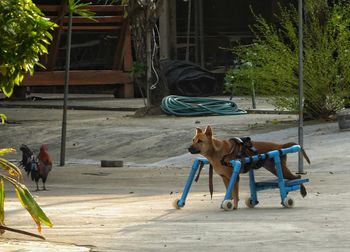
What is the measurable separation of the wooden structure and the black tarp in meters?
1.34

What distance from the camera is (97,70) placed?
112 feet

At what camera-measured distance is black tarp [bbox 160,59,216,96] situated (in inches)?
1294

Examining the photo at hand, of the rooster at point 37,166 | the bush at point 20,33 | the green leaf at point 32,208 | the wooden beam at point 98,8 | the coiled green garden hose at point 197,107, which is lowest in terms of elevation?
the coiled green garden hose at point 197,107

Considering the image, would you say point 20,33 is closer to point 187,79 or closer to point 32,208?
point 32,208

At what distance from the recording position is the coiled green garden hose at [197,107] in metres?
25.8

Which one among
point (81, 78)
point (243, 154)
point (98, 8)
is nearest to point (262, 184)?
point (243, 154)

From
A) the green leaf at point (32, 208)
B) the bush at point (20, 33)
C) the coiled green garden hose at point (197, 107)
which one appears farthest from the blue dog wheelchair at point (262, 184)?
the coiled green garden hose at point (197, 107)

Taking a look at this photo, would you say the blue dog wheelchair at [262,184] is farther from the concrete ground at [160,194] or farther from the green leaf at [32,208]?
the green leaf at [32,208]

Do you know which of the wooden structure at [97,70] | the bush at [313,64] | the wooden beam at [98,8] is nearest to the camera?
the bush at [313,64]

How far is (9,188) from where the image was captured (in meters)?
16.0

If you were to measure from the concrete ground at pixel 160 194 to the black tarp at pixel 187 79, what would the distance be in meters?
5.65

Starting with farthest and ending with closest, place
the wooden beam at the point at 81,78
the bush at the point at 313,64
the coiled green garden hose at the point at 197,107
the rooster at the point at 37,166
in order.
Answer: the wooden beam at the point at 81,78 < the coiled green garden hose at the point at 197,107 < the bush at the point at 313,64 < the rooster at the point at 37,166

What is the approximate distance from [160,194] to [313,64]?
754 centimetres

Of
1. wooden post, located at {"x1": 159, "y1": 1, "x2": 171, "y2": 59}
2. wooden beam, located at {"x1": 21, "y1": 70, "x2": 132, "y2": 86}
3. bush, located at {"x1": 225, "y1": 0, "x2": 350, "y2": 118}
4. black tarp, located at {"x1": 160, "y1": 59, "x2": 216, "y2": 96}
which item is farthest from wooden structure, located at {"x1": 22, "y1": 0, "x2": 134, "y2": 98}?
bush, located at {"x1": 225, "y1": 0, "x2": 350, "y2": 118}
